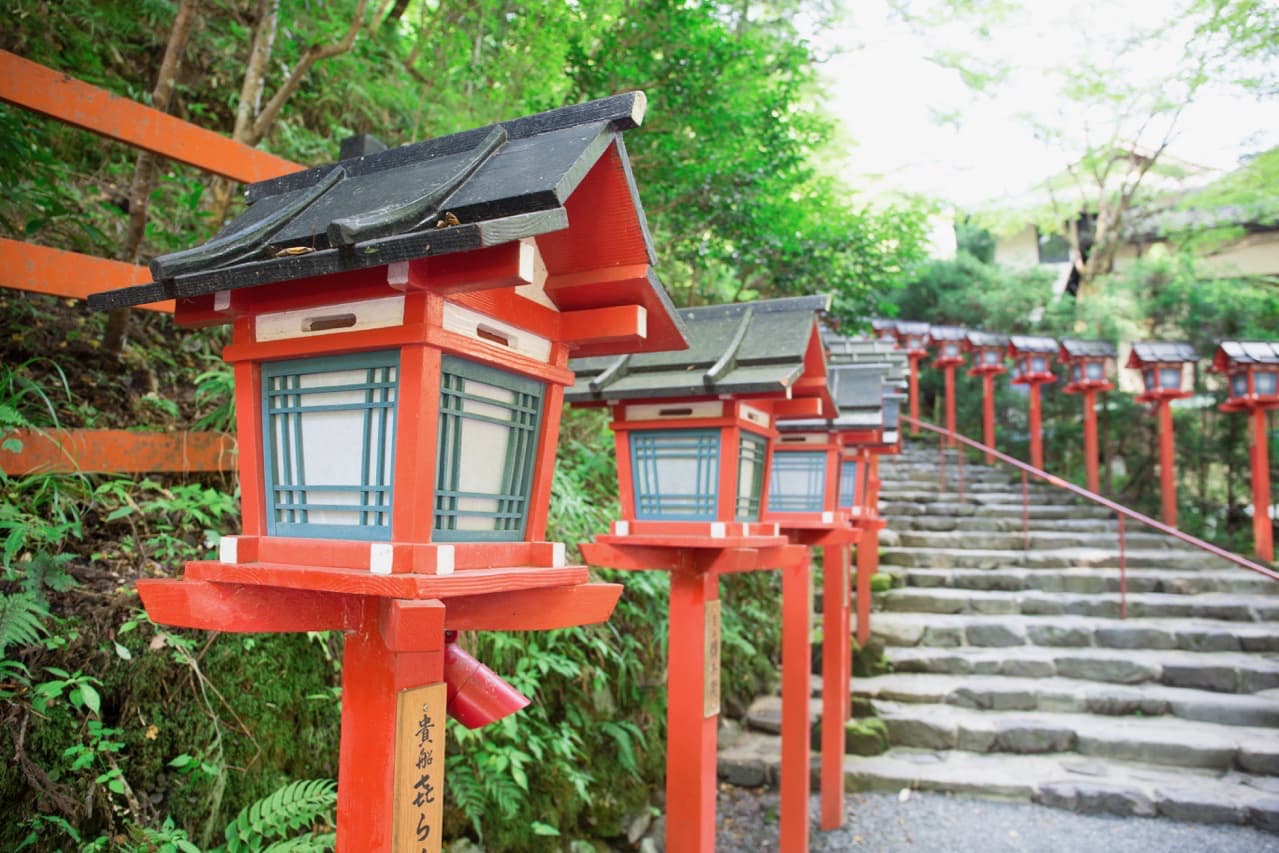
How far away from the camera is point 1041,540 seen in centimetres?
1318

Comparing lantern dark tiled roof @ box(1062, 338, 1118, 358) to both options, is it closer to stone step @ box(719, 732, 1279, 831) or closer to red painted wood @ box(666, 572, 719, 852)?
stone step @ box(719, 732, 1279, 831)

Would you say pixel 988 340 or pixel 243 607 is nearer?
pixel 243 607

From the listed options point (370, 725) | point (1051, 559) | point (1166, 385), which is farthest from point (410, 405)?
point (1166, 385)

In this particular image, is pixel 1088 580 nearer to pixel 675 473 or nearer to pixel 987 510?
pixel 987 510

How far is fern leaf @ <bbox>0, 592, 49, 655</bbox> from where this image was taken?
285 centimetres

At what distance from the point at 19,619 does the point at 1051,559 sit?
1277cm

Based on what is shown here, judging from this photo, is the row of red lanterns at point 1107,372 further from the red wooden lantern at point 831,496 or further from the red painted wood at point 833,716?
the red painted wood at point 833,716

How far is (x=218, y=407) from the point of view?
4648mm

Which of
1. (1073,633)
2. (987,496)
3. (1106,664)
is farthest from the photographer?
(987,496)

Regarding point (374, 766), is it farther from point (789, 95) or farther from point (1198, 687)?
point (1198, 687)

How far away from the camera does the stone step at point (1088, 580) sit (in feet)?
37.4

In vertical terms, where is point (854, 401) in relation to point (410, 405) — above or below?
above

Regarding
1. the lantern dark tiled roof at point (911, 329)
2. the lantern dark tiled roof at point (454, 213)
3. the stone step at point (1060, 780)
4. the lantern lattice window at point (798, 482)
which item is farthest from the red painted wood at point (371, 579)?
the lantern dark tiled roof at point (911, 329)

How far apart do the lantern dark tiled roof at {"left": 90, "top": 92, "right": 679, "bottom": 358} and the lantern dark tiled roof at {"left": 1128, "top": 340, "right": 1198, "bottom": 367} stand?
14279 mm
